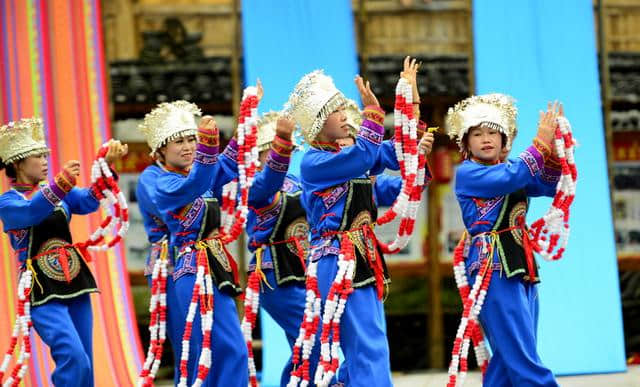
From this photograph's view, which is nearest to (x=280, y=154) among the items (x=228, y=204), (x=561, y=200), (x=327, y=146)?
(x=327, y=146)

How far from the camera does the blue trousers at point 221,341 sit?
552 cm

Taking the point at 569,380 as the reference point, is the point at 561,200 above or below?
above

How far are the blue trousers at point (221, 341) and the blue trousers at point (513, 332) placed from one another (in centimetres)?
109

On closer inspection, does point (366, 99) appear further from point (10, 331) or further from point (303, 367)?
point (10, 331)

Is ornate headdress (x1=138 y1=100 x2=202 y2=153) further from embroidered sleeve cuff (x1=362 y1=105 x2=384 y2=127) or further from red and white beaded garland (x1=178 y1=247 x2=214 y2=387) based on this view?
embroidered sleeve cuff (x1=362 y1=105 x2=384 y2=127)

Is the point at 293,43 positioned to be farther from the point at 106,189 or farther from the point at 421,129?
the point at 421,129

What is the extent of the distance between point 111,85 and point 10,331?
1.77 m

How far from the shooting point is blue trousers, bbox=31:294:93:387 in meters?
5.75

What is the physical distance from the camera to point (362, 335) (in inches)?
197

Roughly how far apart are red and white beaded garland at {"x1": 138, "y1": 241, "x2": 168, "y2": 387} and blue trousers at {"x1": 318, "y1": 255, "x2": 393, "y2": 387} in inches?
37.5

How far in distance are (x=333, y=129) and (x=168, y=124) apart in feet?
3.19

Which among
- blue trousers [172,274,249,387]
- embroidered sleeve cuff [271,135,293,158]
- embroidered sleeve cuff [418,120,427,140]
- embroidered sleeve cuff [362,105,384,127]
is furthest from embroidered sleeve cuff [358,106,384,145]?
blue trousers [172,274,249,387]

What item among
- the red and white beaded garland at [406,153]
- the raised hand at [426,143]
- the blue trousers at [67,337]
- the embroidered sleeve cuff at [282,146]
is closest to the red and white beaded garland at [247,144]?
the embroidered sleeve cuff at [282,146]

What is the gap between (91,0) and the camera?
8.01 m
